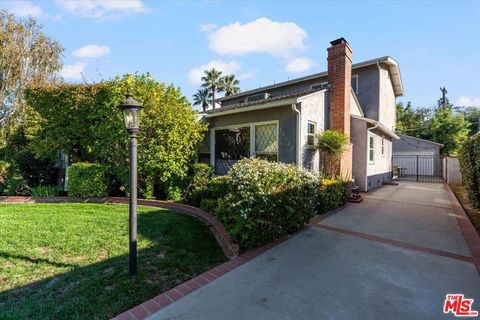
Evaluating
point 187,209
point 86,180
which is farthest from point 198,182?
point 86,180

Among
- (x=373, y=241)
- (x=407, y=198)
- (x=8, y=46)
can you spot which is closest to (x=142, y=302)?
(x=373, y=241)

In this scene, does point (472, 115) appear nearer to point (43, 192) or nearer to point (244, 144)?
point (244, 144)

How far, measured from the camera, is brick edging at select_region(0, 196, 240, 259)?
485cm

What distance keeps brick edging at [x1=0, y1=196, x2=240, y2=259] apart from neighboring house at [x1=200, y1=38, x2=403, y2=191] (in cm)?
375

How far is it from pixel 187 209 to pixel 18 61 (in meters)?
16.4

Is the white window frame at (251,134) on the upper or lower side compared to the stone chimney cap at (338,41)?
lower

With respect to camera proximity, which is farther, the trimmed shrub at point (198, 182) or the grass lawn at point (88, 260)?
the trimmed shrub at point (198, 182)

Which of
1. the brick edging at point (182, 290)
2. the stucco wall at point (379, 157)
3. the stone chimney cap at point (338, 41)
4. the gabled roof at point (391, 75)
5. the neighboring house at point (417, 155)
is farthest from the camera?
the neighboring house at point (417, 155)

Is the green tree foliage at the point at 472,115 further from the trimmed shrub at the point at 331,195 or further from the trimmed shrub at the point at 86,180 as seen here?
the trimmed shrub at the point at 86,180

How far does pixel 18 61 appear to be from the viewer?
15148 millimetres

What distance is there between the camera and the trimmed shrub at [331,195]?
25.0 ft

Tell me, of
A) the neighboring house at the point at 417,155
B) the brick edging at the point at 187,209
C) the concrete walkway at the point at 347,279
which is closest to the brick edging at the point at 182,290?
the concrete walkway at the point at 347,279

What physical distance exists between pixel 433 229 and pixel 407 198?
4923mm

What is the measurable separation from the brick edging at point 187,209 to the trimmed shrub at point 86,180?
0.25 meters
